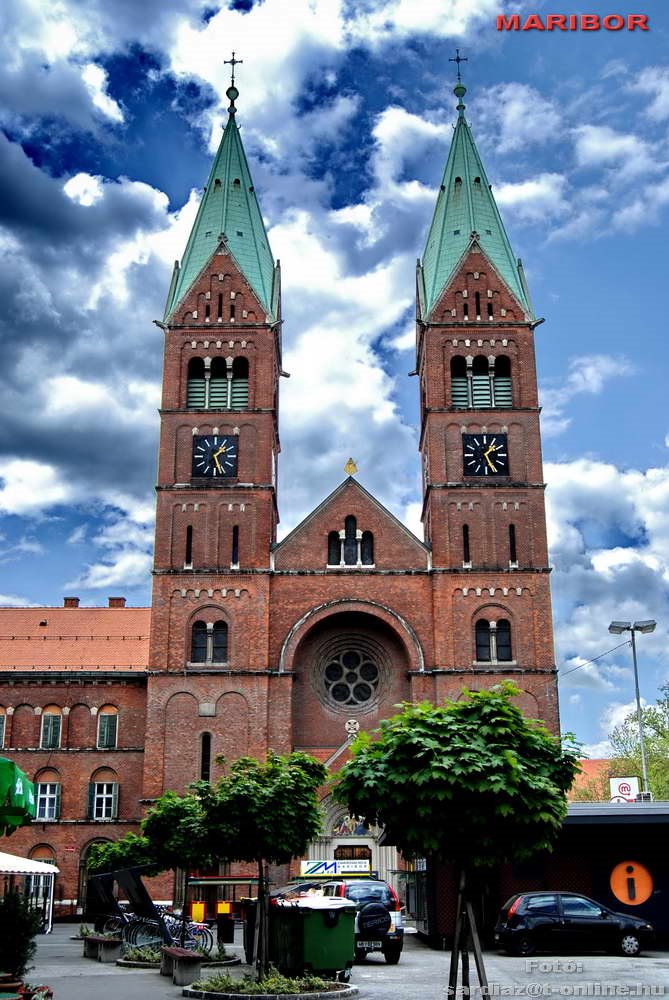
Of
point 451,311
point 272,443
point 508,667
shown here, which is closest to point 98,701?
point 272,443

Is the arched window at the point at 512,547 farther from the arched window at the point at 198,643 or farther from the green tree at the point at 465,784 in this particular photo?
the green tree at the point at 465,784

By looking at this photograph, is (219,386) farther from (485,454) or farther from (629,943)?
(629,943)

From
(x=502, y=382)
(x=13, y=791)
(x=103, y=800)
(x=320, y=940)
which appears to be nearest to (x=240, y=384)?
(x=502, y=382)

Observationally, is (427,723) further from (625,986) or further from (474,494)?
(474,494)

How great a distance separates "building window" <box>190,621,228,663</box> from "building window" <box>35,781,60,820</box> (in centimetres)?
898

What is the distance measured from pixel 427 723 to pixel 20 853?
124ft

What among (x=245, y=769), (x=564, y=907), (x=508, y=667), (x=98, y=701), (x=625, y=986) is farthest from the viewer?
(x=98, y=701)

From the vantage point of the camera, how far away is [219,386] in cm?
5153

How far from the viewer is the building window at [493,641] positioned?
153ft

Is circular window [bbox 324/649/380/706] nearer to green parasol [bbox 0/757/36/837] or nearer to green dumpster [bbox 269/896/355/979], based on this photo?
green dumpster [bbox 269/896/355/979]

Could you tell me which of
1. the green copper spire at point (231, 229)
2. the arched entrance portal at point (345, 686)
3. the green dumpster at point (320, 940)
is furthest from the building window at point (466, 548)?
the green dumpster at point (320, 940)

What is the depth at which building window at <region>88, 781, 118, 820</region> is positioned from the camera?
4859 cm

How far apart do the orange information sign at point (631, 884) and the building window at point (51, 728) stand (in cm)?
2946

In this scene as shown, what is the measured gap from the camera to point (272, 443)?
5112cm
